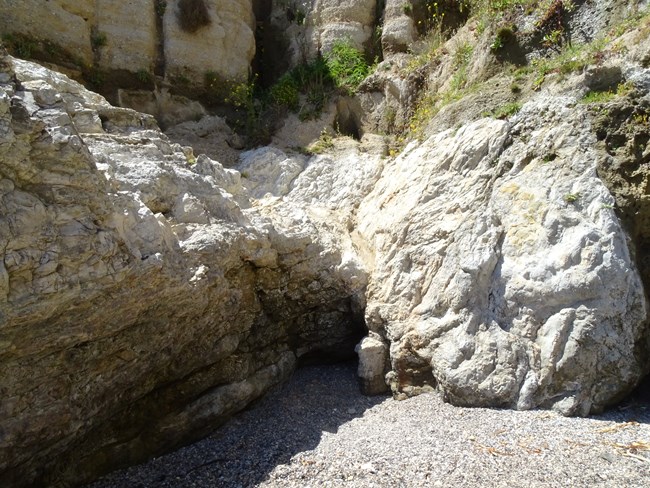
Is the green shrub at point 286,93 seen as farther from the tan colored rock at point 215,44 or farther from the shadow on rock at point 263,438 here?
the shadow on rock at point 263,438

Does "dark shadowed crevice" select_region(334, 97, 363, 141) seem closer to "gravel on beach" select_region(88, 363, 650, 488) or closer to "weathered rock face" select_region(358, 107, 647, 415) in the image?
"weathered rock face" select_region(358, 107, 647, 415)

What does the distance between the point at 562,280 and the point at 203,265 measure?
4269mm

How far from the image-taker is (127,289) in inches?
195

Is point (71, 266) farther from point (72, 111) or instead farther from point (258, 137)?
point (258, 137)

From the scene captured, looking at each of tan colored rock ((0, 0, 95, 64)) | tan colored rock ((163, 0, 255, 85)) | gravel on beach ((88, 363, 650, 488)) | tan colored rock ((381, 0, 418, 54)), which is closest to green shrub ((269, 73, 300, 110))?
tan colored rock ((163, 0, 255, 85))

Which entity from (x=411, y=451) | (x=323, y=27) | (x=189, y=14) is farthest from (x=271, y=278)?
(x=323, y=27)

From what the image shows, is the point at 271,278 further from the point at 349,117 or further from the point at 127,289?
the point at 349,117

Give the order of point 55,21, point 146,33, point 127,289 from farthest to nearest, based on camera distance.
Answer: point 146,33
point 55,21
point 127,289

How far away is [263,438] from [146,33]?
374 inches

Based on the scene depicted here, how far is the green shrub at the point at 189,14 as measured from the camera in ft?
38.1

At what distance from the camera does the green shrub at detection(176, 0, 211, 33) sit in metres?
11.6

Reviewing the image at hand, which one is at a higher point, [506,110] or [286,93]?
[286,93]

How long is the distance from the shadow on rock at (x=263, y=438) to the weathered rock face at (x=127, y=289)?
0.81 feet

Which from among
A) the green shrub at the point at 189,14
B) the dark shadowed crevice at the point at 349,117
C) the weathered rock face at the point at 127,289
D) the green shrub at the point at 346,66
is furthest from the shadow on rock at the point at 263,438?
the green shrub at the point at 189,14
